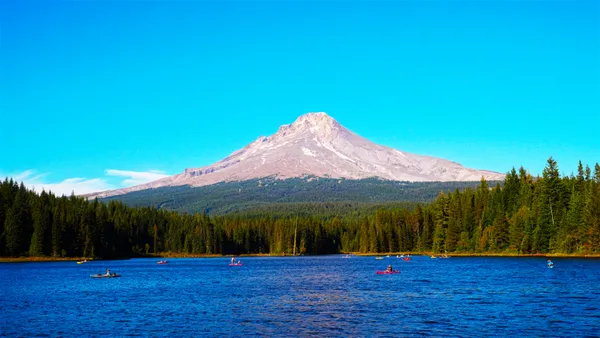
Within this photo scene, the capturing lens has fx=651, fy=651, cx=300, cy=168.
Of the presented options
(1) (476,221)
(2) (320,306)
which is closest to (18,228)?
(1) (476,221)

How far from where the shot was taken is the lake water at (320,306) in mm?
48344

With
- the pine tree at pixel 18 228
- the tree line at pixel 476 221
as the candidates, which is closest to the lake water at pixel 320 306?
the tree line at pixel 476 221

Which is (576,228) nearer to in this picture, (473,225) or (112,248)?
(473,225)

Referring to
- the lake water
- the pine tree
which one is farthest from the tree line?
the lake water

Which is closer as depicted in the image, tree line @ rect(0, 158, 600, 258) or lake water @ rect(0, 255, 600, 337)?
lake water @ rect(0, 255, 600, 337)

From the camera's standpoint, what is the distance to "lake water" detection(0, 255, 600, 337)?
159ft

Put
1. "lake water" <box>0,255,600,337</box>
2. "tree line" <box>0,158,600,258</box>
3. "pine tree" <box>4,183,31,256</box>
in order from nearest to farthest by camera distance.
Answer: "lake water" <box>0,255,600,337</box>, "tree line" <box>0,158,600,258</box>, "pine tree" <box>4,183,31,256</box>

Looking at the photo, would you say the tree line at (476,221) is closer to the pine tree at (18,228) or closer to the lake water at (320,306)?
the pine tree at (18,228)

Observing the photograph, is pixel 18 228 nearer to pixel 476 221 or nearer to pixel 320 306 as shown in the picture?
pixel 476 221

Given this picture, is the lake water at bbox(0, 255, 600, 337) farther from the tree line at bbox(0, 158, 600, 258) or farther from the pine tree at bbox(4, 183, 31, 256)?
the pine tree at bbox(4, 183, 31, 256)

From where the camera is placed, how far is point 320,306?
2447 inches

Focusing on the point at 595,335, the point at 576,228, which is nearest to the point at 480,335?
the point at 595,335

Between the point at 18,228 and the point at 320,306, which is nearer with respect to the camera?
the point at 320,306

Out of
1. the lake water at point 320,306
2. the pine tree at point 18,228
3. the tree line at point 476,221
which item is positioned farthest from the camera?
the pine tree at point 18,228
